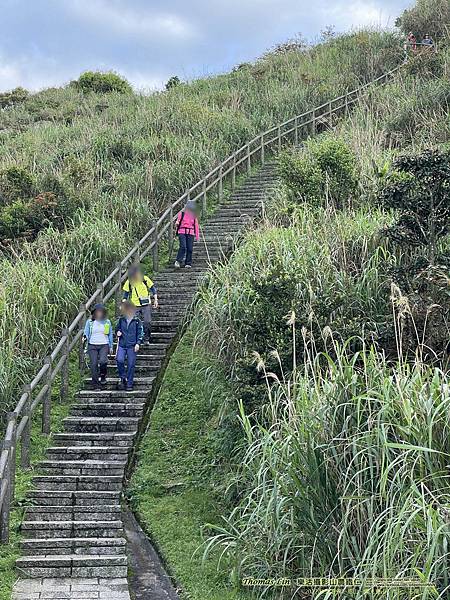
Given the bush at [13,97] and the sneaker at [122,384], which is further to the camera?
the bush at [13,97]

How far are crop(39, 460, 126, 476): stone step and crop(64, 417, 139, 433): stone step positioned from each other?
860 mm

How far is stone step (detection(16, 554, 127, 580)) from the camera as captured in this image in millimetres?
7406

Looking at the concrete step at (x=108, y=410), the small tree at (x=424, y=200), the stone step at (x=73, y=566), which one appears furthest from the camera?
the concrete step at (x=108, y=410)

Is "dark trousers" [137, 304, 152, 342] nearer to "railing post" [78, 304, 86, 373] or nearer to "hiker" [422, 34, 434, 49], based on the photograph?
"railing post" [78, 304, 86, 373]

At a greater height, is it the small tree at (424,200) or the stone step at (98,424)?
the small tree at (424,200)

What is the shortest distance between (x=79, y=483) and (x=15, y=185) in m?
10.4

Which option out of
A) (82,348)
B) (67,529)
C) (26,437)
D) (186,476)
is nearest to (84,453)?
(26,437)

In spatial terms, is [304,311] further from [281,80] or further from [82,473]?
[281,80]

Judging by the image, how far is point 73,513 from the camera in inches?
327

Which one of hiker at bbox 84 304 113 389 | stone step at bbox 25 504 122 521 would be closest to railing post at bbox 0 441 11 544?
stone step at bbox 25 504 122 521

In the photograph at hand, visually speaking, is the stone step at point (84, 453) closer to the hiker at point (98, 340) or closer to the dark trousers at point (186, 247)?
the hiker at point (98, 340)

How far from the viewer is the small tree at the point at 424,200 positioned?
9227 millimetres

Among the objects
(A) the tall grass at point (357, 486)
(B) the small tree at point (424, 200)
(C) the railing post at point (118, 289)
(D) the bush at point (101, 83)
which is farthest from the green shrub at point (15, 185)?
(D) the bush at point (101, 83)

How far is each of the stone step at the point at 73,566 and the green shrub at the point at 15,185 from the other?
11078 mm
